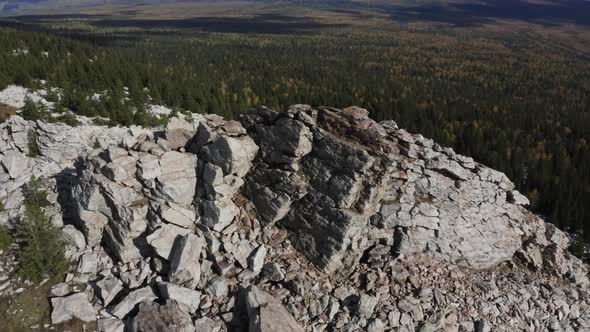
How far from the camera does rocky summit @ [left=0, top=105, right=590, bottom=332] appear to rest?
26484 mm

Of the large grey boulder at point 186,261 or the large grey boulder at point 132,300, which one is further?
the large grey boulder at point 186,261

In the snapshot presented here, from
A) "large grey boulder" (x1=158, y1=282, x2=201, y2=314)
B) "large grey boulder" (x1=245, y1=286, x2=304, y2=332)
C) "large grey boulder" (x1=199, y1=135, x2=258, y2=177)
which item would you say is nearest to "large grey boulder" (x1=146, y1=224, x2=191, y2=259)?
"large grey boulder" (x1=158, y1=282, x2=201, y2=314)

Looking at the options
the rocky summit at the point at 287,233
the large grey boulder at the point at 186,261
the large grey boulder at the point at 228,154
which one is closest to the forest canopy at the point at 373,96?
the rocky summit at the point at 287,233

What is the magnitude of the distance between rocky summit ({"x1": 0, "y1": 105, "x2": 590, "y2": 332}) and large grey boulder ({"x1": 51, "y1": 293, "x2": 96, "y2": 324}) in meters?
0.10

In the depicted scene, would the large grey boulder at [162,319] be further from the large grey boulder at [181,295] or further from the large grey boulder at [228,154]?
the large grey boulder at [228,154]

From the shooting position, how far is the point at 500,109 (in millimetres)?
120062

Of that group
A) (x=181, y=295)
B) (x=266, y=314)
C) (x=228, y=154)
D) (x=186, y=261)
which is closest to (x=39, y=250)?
(x=186, y=261)

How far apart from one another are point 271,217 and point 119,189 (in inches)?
531

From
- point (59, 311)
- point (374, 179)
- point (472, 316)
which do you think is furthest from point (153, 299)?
point (472, 316)

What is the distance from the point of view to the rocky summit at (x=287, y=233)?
2648cm

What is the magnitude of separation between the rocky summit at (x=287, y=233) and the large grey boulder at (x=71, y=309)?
3.8 inches

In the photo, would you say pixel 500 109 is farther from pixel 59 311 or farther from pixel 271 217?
pixel 59 311

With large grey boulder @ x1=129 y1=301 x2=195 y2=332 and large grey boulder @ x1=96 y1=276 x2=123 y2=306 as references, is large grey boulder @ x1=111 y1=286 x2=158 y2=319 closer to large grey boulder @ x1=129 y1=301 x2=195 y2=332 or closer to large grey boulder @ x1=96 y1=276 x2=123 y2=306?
large grey boulder @ x1=129 y1=301 x2=195 y2=332

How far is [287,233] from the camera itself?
3225cm
